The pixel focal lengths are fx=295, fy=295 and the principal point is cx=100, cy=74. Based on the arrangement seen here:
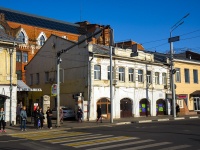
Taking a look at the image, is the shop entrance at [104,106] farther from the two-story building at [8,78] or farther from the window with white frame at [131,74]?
the two-story building at [8,78]

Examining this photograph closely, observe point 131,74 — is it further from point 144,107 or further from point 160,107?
point 160,107

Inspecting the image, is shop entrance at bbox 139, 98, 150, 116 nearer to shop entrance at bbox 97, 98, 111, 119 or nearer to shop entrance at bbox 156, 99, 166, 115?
shop entrance at bbox 156, 99, 166, 115

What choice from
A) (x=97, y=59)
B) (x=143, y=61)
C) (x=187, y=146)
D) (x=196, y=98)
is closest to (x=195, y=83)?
(x=196, y=98)

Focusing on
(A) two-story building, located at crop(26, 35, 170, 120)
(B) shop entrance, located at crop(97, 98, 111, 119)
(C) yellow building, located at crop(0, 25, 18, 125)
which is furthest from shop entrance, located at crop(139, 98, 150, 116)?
(C) yellow building, located at crop(0, 25, 18, 125)

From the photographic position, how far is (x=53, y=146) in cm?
1320

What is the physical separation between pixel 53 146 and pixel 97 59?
71.4ft

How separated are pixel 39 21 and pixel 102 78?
31330 millimetres

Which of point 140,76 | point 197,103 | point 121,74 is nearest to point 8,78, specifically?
point 121,74

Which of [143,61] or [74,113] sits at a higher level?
[143,61]

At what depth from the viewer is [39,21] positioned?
60875 mm

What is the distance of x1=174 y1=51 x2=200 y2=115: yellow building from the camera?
44656 mm

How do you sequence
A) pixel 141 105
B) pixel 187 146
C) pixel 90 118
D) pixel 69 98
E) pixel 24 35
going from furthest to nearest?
pixel 24 35 < pixel 141 105 < pixel 69 98 < pixel 90 118 < pixel 187 146

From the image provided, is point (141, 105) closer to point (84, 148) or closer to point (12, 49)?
point (12, 49)

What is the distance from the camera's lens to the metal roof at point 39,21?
187 feet
